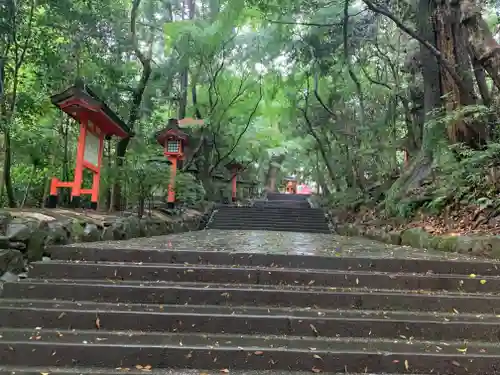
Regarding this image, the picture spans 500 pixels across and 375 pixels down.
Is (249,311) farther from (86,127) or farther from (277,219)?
(277,219)

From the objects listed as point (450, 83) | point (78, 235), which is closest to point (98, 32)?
point (78, 235)

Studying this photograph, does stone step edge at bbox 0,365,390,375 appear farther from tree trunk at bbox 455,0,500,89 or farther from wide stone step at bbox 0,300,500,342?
tree trunk at bbox 455,0,500,89

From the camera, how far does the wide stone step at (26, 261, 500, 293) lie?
3777 millimetres

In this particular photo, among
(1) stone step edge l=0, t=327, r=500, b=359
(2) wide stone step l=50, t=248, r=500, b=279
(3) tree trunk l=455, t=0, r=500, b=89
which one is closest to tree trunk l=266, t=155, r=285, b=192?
(3) tree trunk l=455, t=0, r=500, b=89

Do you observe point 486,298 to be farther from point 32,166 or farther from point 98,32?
point 32,166

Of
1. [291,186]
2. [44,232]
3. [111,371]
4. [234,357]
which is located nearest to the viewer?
[111,371]

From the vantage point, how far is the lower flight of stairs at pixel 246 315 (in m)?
2.72

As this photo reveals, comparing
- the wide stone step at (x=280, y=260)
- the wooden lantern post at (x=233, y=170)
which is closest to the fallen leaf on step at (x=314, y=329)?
the wide stone step at (x=280, y=260)

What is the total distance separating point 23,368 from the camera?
8.68ft

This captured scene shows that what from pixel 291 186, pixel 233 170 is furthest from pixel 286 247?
pixel 291 186

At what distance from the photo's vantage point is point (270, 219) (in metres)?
13.5

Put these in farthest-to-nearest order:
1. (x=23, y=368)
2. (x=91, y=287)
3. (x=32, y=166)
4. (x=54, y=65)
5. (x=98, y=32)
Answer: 1. (x=32, y=166)
2. (x=98, y=32)
3. (x=54, y=65)
4. (x=91, y=287)
5. (x=23, y=368)

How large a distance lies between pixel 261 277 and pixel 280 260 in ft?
1.51

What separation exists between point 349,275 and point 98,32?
8.13 meters
